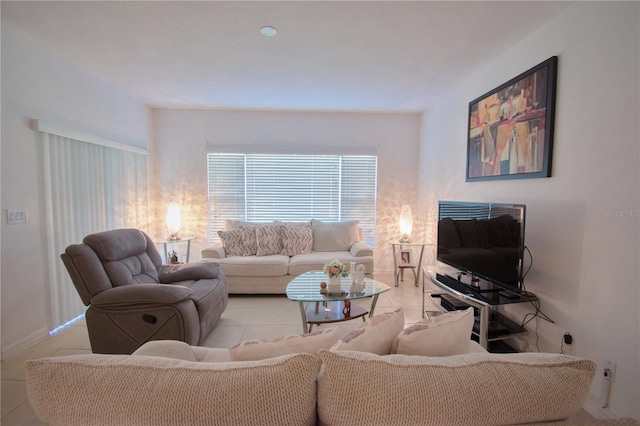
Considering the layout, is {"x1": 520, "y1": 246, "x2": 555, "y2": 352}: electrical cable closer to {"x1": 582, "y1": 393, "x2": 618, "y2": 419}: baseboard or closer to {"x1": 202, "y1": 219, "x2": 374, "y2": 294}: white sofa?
{"x1": 582, "y1": 393, "x2": 618, "y2": 419}: baseboard

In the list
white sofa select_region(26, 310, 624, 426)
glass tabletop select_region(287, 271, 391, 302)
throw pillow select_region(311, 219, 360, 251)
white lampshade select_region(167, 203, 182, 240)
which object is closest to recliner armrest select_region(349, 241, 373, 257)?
throw pillow select_region(311, 219, 360, 251)

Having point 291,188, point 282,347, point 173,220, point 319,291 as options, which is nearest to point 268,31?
point 319,291

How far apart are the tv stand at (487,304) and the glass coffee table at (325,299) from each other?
1.90ft

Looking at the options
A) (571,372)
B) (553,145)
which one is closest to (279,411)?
(571,372)

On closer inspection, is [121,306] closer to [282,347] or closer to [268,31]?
[282,347]

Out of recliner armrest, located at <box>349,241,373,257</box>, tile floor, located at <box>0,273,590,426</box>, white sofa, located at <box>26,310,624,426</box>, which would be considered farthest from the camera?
recliner armrest, located at <box>349,241,373,257</box>

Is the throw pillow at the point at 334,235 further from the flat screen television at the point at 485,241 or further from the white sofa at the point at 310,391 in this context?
the white sofa at the point at 310,391

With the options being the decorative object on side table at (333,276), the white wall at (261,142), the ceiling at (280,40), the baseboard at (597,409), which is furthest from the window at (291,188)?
the baseboard at (597,409)

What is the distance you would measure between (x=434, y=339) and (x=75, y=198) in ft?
11.5

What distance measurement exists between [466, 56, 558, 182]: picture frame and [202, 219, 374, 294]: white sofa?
5.82 feet

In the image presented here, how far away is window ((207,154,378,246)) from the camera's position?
461 cm

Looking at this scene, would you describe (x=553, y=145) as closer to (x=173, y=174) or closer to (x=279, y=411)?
(x=279, y=411)

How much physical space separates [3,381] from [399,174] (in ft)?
15.5

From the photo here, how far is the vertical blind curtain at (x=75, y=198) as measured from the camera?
2648mm
